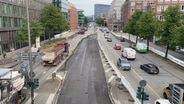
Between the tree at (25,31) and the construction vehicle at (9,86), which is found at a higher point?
the tree at (25,31)

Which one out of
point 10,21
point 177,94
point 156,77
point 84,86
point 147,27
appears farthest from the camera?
point 147,27

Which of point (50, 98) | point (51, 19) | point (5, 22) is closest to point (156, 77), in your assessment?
point (50, 98)

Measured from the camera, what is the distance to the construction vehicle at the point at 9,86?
55.4 ft

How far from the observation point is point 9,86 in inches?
678

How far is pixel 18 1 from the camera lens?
197 ft

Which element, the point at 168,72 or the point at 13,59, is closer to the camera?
the point at 168,72

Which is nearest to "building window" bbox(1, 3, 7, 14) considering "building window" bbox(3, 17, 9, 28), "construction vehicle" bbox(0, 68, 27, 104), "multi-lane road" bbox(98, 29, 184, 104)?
"building window" bbox(3, 17, 9, 28)

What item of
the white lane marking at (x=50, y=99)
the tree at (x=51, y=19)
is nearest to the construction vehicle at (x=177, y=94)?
the white lane marking at (x=50, y=99)

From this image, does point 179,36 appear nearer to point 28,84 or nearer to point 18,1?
point 28,84

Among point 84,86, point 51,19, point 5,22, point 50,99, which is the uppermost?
point 51,19

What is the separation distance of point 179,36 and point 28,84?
27194 mm

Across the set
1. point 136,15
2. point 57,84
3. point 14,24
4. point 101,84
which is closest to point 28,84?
point 57,84

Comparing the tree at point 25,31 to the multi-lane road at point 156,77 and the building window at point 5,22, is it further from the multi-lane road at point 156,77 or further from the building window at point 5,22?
the multi-lane road at point 156,77

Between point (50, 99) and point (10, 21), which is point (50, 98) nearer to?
point (50, 99)
